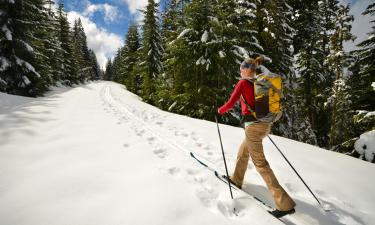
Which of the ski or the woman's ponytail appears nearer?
the ski

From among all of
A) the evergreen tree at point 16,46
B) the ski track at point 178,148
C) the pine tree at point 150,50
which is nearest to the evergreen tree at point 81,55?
the pine tree at point 150,50

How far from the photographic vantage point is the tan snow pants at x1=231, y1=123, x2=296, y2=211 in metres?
3.35

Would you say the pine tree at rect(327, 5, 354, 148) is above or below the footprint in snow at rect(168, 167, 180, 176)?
above

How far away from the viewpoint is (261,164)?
11.9 ft

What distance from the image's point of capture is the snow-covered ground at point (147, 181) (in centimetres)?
316

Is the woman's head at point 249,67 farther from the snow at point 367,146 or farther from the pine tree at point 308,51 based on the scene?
the pine tree at point 308,51

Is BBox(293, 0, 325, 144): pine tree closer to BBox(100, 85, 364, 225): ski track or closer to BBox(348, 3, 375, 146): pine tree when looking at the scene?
BBox(348, 3, 375, 146): pine tree

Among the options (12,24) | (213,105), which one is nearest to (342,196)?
(213,105)

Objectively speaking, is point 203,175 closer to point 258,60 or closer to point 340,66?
point 258,60

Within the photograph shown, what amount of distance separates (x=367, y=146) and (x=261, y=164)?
6573 mm

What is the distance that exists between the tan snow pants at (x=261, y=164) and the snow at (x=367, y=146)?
20.5ft

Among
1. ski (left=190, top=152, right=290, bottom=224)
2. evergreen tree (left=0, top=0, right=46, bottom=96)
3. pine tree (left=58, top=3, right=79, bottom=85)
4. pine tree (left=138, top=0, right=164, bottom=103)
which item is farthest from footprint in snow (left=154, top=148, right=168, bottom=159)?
pine tree (left=58, top=3, right=79, bottom=85)

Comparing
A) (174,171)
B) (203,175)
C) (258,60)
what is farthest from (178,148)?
(258,60)

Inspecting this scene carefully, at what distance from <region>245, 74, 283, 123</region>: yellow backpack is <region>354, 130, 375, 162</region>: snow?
640cm
